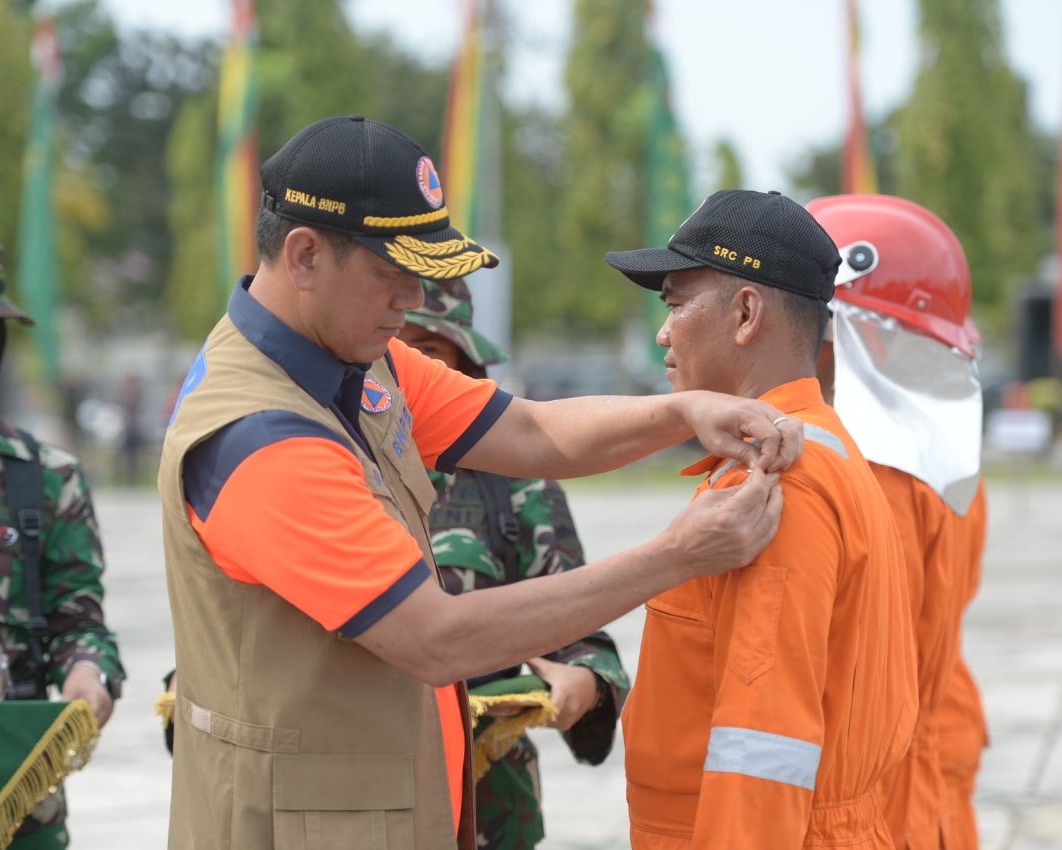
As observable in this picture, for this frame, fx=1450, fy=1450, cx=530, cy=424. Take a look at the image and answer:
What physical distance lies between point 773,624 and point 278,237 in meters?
0.96

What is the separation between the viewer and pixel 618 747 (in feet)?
21.8

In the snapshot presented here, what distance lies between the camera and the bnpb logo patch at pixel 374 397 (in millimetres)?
2447

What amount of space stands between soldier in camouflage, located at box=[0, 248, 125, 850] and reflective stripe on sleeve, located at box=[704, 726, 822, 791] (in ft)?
5.49

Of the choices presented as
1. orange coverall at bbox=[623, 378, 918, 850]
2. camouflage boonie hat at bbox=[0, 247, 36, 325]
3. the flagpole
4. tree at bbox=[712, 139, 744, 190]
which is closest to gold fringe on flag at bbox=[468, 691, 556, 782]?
orange coverall at bbox=[623, 378, 918, 850]

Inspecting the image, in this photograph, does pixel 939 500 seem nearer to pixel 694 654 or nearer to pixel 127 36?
pixel 694 654

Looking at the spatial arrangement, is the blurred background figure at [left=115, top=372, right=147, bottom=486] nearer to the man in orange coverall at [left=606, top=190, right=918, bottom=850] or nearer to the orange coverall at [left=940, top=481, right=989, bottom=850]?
the orange coverall at [left=940, top=481, right=989, bottom=850]

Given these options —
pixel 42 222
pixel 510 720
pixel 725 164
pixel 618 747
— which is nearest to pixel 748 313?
pixel 510 720

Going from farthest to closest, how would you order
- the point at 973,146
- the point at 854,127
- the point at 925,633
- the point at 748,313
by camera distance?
the point at 973,146 < the point at 854,127 < the point at 925,633 < the point at 748,313

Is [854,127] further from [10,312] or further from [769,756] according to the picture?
[769,756]

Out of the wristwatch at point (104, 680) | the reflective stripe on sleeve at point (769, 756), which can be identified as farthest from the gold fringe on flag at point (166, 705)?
the reflective stripe on sleeve at point (769, 756)

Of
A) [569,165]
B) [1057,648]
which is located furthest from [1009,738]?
[569,165]

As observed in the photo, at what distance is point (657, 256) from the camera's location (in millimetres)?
2469

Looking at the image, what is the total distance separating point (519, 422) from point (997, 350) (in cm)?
4865

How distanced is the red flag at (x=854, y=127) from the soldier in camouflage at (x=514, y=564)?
61.0ft
